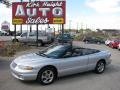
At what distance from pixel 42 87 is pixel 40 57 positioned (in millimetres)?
1310


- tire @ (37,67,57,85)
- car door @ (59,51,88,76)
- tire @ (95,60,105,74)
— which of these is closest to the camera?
tire @ (37,67,57,85)

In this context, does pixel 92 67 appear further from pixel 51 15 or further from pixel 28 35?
pixel 28 35

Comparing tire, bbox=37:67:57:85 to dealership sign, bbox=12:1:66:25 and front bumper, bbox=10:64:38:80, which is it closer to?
front bumper, bbox=10:64:38:80

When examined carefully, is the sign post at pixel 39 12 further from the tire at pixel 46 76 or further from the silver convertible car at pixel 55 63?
the tire at pixel 46 76

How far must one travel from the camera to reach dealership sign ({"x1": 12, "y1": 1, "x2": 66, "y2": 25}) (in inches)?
1056

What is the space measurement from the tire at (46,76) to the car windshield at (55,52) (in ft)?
2.33

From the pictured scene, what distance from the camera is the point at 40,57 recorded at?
29.8ft

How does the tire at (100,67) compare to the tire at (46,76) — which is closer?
the tire at (46,76)

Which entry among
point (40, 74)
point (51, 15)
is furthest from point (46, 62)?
point (51, 15)

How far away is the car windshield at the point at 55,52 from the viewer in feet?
30.4

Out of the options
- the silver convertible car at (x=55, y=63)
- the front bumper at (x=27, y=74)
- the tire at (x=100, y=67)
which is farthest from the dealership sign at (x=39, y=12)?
the front bumper at (x=27, y=74)

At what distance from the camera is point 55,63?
8766 mm

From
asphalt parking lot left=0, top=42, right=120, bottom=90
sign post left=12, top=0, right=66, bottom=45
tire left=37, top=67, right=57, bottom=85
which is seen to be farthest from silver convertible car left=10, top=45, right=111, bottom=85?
sign post left=12, top=0, right=66, bottom=45

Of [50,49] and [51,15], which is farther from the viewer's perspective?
[51,15]
